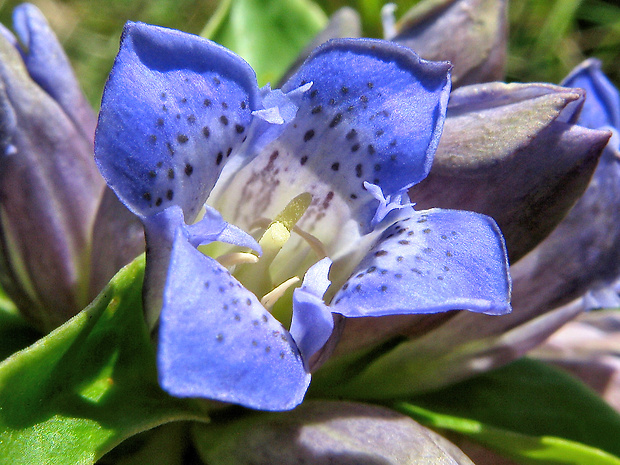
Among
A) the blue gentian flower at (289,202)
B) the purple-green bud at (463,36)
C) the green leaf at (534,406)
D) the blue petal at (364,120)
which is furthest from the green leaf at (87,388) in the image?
the purple-green bud at (463,36)

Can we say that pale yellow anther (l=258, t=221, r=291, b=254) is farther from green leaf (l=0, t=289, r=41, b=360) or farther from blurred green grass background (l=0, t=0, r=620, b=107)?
blurred green grass background (l=0, t=0, r=620, b=107)

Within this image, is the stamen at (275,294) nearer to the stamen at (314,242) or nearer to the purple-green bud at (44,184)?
the stamen at (314,242)

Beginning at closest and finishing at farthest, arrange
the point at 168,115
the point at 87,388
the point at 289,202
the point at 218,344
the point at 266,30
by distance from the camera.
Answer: the point at 218,344 < the point at 168,115 < the point at 87,388 < the point at 289,202 < the point at 266,30

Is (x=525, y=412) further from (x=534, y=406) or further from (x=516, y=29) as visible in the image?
(x=516, y=29)

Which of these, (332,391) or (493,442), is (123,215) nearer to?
(332,391)

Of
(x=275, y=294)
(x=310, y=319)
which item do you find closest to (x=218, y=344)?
(x=310, y=319)

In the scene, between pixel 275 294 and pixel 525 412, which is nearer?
pixel 275 294

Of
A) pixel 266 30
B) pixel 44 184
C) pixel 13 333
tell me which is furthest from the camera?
pixel 266 30

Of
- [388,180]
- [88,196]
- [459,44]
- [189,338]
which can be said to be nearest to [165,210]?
[189,338]
